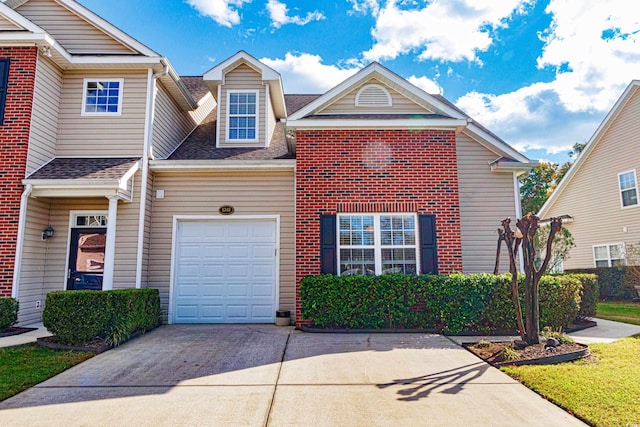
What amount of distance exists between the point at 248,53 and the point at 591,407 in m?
9.96

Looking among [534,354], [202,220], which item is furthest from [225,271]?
[534,354]

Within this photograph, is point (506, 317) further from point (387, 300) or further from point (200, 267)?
point (200, 267)

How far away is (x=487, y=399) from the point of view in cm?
416

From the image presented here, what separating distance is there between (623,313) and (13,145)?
596 inches

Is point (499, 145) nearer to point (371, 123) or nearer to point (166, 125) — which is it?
point (371, 123)

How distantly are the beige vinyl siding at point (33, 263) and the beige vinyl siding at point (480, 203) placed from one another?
382 inches

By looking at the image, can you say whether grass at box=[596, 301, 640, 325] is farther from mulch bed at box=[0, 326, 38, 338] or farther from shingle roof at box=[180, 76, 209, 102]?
mulch bed at box=[0, 326, 38, 338]

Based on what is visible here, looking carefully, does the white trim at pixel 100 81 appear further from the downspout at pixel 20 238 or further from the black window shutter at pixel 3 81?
the downspout at pixel 20 238

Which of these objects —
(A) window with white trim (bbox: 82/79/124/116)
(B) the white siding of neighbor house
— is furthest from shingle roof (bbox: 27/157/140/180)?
(A) window with white trim (bbox: 82/79/124/116)

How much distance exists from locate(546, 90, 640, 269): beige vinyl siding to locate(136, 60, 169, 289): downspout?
53.2 ft

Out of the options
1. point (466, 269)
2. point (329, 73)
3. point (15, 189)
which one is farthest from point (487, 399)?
point (329, 73)

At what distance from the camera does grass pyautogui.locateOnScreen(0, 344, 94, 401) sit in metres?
4.64

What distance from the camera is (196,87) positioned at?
12430 millimetres

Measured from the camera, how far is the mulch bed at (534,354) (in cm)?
540
